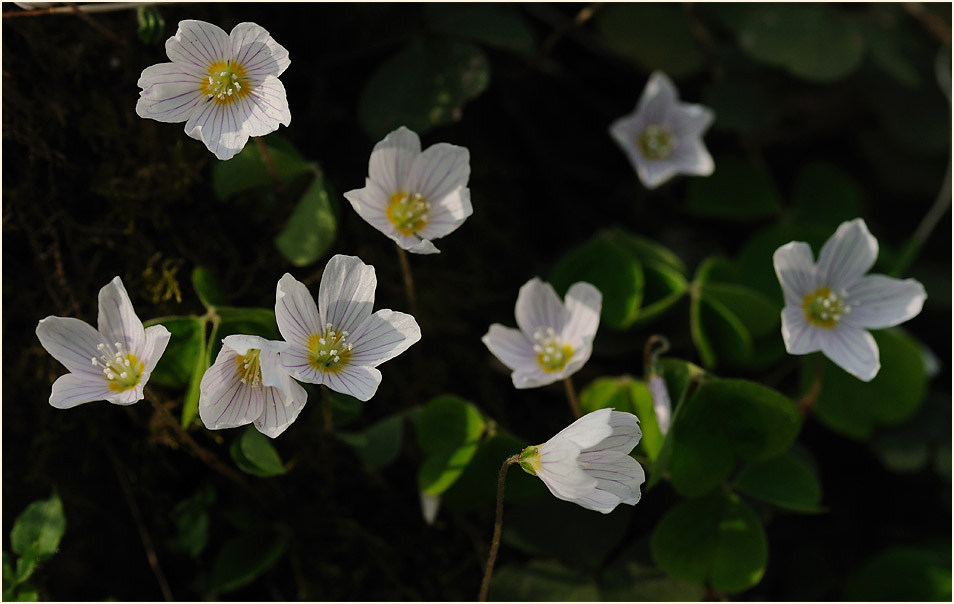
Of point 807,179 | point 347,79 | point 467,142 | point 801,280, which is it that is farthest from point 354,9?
point 807,179

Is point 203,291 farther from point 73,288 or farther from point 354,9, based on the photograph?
point 354,9

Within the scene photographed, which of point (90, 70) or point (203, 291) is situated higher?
point (90, 70)

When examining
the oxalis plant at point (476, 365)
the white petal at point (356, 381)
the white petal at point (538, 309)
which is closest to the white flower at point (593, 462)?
the oxalis plant at point (476, 365)

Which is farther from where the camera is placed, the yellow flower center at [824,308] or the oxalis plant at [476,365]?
the yellow flower center at [824,308]

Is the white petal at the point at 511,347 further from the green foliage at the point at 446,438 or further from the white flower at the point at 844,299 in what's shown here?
the white flower at the point at 844,299

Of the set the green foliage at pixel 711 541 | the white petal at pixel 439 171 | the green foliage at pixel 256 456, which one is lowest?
the green foliage at pixel 711 541

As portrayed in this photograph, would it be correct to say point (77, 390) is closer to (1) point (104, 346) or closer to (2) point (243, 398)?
(1) point (104, 346)
